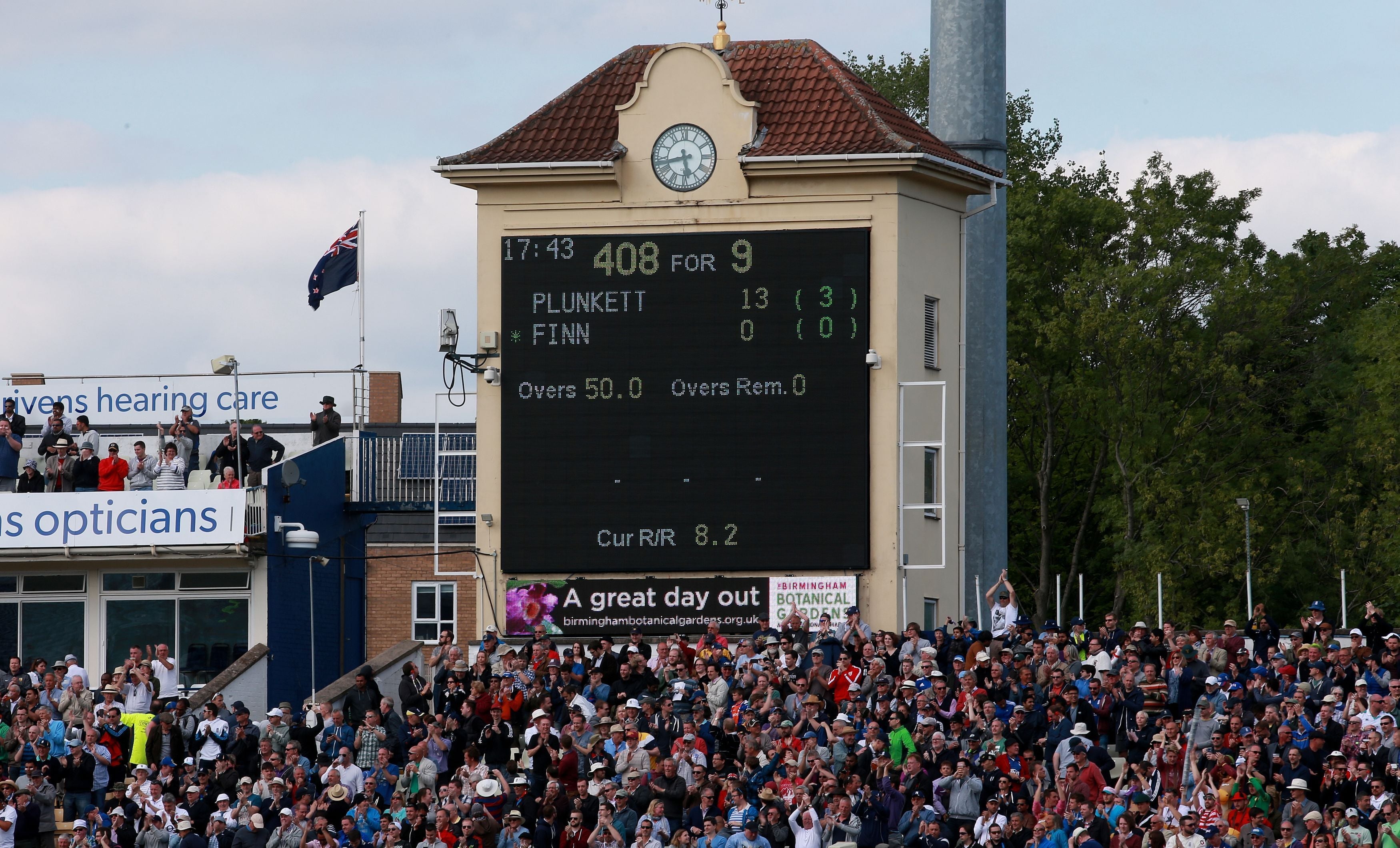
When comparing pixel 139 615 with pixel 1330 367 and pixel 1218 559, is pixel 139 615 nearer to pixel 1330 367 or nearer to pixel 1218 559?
pixel 1218 559

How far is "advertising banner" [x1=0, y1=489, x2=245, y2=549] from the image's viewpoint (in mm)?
33625

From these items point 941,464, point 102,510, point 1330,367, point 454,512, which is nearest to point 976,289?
point 941,464

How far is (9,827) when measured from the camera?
91.5 feet

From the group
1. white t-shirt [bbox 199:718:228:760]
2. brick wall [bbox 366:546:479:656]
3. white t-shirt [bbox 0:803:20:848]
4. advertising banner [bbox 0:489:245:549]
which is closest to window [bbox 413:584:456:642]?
brick wall [bbox 366:546:479:656]

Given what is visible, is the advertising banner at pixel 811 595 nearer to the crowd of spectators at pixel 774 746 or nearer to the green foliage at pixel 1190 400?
the crowd of spectators at pixel 774 746

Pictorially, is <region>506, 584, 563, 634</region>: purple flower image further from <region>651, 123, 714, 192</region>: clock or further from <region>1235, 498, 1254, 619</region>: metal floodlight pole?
<region>1235, 498, 1254, 619</region>: metal floodlight pole

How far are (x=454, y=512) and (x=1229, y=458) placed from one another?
2540 centimetres

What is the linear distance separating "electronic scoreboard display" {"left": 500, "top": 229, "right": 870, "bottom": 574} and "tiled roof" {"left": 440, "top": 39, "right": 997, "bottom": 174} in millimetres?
1366

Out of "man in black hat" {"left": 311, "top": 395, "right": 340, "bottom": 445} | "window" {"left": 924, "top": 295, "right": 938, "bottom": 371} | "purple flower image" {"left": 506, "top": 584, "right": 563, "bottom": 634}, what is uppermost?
"window" {"left": 924, "top": 295, "right": 938, "bottom": 371}

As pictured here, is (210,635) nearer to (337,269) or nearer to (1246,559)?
(337,269)

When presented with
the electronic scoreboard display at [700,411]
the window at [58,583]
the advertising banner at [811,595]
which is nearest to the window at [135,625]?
the window at [58,583]

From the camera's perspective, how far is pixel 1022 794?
Result: 23.5m

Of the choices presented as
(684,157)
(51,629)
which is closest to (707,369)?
(684,157)

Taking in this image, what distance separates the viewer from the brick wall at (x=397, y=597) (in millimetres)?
50688
